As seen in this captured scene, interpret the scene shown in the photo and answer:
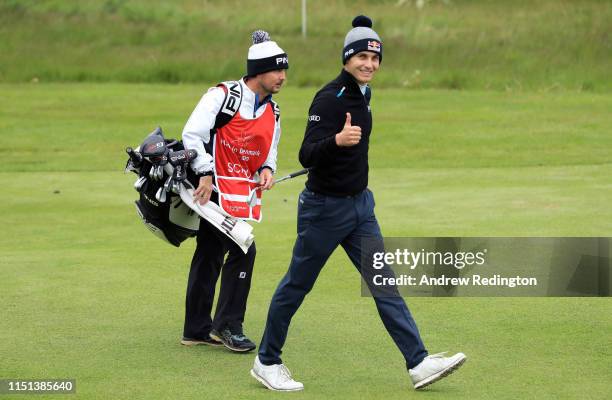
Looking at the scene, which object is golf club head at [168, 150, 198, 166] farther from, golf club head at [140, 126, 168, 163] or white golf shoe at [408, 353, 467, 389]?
white golf shoe at [408, 353, 467, 389]

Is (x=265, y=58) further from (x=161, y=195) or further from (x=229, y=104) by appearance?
(x=161, y=195)

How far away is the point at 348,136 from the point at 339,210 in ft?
1.64

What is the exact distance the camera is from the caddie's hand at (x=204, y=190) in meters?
7.59

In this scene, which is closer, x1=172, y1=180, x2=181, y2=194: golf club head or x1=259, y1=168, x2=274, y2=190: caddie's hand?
x1=172, y1=180, x2=181, y2=194: golf club head

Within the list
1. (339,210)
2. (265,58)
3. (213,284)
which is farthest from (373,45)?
(213,284)

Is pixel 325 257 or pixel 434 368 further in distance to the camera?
pixel 325 257

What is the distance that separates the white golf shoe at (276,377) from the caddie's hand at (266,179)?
4.45 ft

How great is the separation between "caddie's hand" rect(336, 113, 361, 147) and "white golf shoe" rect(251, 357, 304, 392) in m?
1.30

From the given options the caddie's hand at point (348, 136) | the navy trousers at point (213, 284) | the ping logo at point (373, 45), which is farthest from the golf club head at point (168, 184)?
the ping logo at point (373, 45)

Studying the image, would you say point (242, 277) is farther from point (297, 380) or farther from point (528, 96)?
point (528, 96)

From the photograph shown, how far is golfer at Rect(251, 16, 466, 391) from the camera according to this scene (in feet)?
21.9

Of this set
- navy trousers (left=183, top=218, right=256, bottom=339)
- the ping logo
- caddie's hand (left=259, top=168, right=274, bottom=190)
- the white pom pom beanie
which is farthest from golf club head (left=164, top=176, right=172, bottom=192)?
the ping logo

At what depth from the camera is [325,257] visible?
22.6ft

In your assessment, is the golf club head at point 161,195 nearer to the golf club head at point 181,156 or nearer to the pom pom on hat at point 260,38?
the golf club head at point 181,156
